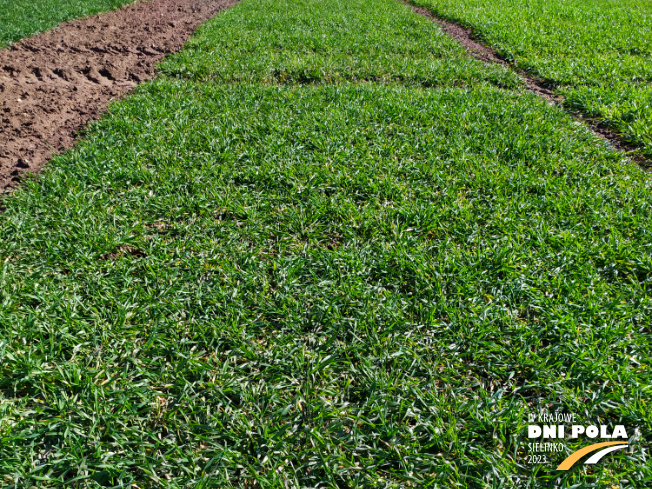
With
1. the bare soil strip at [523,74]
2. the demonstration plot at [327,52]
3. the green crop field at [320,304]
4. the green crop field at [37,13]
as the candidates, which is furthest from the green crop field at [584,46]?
the green crop field at [37,13]

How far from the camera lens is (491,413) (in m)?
1.84

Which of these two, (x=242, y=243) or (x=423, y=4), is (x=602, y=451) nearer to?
(x=242, y=243)

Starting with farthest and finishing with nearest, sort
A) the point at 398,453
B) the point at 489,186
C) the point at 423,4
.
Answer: the point at 423,4 → the point at 489,186 → the point at 398,453

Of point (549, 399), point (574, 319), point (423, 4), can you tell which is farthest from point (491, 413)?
point (423, 4)

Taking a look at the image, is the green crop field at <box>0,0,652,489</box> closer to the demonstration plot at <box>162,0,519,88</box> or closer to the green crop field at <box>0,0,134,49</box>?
the demonstration plot at <box>162,0,519,88</box>

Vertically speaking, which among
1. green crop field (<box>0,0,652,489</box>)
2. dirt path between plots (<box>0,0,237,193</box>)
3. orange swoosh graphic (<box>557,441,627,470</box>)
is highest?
dirt path between plots (<box>0,0,237,193</box>)

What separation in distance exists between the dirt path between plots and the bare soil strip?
20.4 ft

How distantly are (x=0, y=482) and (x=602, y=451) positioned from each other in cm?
264

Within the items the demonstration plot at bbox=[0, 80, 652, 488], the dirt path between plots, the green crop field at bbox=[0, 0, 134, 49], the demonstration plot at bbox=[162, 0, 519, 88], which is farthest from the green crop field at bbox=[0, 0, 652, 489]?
the green crop field at bbox=[0, 0, 134, 49]

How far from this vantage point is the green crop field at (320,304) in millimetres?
1724

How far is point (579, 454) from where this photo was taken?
171 centimetres

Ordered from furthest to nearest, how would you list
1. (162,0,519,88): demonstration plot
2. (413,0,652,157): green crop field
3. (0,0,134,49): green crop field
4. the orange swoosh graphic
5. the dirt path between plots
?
(0,0,134,49): green crop field < (162,0,519,88): demonstration plot < (413,0,652,157): green crop field < the dirt path between plots < the orange swoosh graphic

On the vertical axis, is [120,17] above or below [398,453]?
above

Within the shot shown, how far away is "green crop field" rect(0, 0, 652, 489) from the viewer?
1724 millimetres
